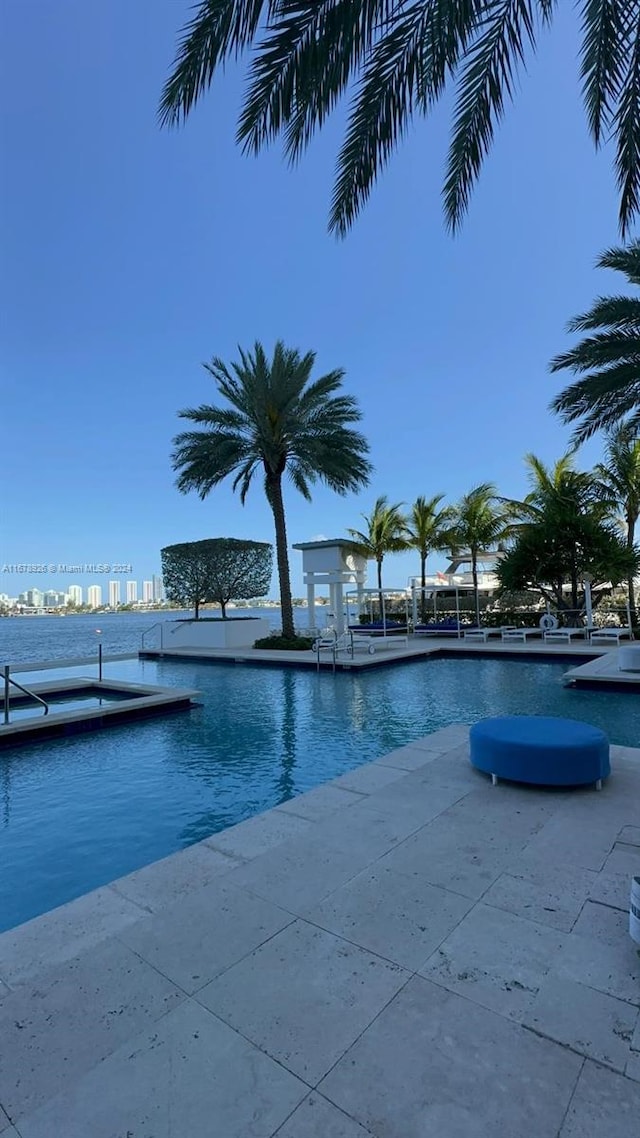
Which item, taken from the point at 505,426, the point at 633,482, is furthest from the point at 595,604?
the point at 505,426

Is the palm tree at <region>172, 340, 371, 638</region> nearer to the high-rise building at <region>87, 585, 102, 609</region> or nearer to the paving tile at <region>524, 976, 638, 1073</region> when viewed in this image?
the paving tile at <region>524, 976, 638, 1073</region>

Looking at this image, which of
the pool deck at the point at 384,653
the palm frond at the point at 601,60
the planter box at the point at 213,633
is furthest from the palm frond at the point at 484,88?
the planter box at the point at 213,633

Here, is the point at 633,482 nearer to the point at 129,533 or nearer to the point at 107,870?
the point at 107,870

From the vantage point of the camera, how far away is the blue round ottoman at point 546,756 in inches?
179

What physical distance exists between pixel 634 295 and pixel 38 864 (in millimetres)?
14886

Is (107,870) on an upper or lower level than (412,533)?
lower

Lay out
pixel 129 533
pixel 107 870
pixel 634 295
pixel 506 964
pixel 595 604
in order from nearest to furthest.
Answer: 1. pixel 506 964
2. pixel 107 870
3. pixel 634 295
4. pixel 595 604
5. pixel 129 533

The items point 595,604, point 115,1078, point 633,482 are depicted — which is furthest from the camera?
point 595,604

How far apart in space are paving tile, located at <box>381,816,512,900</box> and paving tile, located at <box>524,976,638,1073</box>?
30.2 inches

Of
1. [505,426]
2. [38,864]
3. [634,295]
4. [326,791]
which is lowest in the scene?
[38,864]

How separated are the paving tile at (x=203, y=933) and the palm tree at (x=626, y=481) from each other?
18880 millimetres

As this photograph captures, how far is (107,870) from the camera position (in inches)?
168

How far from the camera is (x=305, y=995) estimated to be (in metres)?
2.26

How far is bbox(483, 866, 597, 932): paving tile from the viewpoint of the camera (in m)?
2.77
